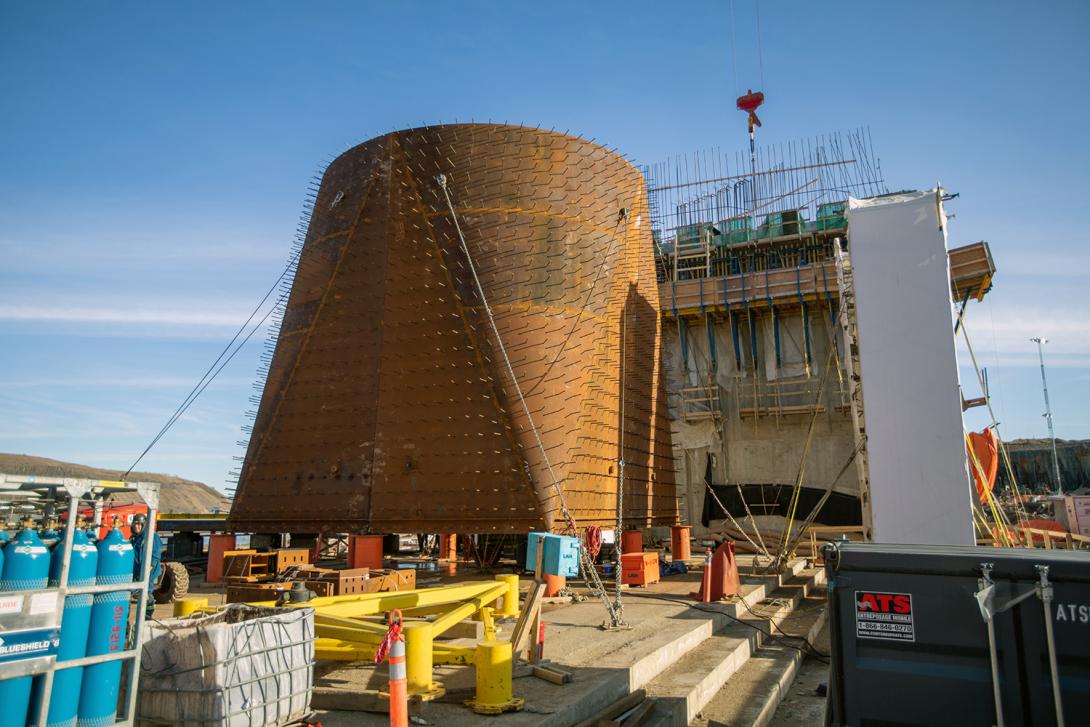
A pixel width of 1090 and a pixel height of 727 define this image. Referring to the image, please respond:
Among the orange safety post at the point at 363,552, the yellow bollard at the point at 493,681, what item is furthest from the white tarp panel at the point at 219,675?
the orange safety post at the point at 363,552

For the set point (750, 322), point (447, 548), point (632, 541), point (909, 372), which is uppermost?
point (750, 322)

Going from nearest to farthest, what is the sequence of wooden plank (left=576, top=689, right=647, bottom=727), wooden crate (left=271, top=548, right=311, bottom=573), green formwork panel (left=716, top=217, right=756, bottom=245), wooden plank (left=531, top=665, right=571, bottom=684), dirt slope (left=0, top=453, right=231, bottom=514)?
1. wooden plank (left=576, top=689, right=647, bottom=727)
2. wooden plank (left=531, top=665, right=571, bottom=684)
3. wooden crate (left=271, top=548, right=311, bottom=573)
4. green formwork panel (left=716, top=217, right=756, bottom=245)
5. dirt slope (left=0, top=453, right=231, bottom=514)

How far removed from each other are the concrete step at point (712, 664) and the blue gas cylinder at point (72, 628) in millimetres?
4153

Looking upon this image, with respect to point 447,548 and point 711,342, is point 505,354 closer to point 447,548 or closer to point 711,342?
point 447,548

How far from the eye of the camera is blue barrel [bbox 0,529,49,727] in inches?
149

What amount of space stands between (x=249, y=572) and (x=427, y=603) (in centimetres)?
615

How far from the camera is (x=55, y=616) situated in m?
3.96

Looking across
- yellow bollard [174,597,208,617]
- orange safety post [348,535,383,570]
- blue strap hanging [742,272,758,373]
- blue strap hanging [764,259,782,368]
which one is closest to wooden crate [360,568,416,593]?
yellow bollard [174,597,208,617]

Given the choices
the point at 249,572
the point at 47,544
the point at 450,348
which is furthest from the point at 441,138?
the point at 47,544

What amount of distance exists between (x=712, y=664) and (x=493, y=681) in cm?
346

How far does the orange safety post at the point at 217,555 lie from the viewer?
14.1 metres

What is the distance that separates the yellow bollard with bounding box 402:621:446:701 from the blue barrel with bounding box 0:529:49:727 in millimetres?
2370

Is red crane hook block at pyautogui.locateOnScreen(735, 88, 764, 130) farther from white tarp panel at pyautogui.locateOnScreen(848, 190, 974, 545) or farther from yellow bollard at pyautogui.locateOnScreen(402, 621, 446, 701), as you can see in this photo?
yellow bollard at pyautogui.locateOnScreen(402, 621, 446, 701)

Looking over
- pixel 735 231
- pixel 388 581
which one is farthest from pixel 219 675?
pixel 735 231
